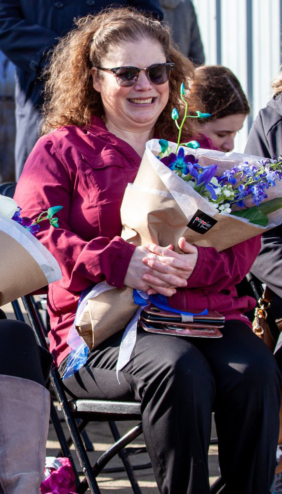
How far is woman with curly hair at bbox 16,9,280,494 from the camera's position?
2498mm

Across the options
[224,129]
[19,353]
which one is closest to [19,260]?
[19,353]

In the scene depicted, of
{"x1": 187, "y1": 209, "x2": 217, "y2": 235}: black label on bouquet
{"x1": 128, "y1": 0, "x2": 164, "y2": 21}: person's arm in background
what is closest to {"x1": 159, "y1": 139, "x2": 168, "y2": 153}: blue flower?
{"x1": 187, "y1": 209, "x2": 217, "y2": 235}: black label on bouquet

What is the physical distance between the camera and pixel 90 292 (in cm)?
275

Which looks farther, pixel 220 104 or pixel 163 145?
pixel 220 104

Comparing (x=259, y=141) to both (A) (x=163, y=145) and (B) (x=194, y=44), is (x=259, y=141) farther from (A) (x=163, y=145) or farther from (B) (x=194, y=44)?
(B) (x=194, y=44)

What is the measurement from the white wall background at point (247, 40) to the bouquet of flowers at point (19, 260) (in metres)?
4.37

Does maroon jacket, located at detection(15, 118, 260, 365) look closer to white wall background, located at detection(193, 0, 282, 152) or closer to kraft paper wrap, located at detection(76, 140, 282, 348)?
kraft paper wrap, located at detection(76, 140, 282, 348)

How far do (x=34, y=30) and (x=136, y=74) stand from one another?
1.37 m

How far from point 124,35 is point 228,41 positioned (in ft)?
13.5

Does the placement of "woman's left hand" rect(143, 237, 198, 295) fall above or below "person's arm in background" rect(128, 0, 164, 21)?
below

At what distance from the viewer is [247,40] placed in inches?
267

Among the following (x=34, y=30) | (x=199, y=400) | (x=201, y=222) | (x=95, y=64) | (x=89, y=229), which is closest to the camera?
(x=199, y=400)

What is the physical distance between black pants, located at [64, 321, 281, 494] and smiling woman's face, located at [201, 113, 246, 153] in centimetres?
150

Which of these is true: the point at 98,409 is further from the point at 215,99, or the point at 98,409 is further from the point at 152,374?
the point at 215,99
